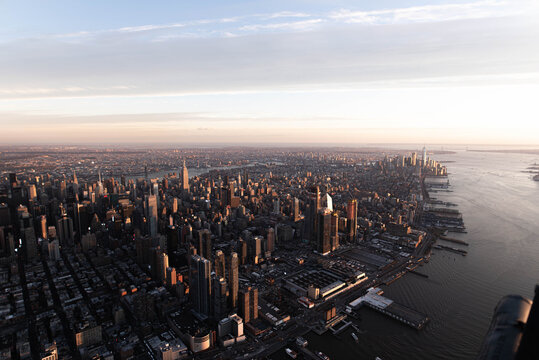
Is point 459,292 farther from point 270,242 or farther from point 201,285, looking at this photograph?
point 201,285

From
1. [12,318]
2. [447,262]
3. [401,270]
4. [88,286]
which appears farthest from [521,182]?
[12,318]

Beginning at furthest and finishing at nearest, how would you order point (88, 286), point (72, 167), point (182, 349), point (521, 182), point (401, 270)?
point (72, 167), point (521, 182), point (401, 270), point (88, 286), point (182, 349)

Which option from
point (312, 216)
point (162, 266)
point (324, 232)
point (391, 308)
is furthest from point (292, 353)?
point (312, 216)

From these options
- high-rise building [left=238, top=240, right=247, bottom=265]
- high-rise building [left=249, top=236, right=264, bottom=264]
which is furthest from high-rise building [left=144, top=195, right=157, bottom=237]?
high-rise building [left=249, top=236, right=264, bottom=264]

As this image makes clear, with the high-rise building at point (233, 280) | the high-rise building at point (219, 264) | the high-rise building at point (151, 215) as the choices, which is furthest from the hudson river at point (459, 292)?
the high-rise building at point (151, 215)

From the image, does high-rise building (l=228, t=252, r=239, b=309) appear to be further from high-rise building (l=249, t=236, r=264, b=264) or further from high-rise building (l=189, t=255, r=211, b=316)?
high-rise building (l=249, t=236, r=264, b=264)

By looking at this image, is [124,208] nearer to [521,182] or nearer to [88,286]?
[88,286]
